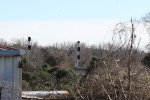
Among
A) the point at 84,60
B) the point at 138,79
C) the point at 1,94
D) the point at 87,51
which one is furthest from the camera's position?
the point at 87,51

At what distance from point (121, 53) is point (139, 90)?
2.84 ft

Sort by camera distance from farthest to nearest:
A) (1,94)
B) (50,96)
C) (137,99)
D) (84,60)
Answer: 1. (84,60)
2. (50,96)
3. (1,94)
4. (137,99)

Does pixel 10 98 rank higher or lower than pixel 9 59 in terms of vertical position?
lower

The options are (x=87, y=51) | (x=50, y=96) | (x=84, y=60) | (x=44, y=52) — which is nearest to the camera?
(x=50, y=96)

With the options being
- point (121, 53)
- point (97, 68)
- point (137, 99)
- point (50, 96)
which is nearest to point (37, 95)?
point (50, 96)

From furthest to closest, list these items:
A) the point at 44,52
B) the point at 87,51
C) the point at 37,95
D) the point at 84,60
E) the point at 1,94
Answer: the point at 87,51, the point at 84,60, the point at 44,52, the point at 37,95, the point at 1,94

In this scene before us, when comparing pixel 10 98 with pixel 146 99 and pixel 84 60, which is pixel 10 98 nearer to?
pixel 146 99

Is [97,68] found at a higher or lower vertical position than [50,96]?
higher

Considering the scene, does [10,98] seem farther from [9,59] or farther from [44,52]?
[44,52]

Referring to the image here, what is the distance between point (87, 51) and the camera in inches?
1730

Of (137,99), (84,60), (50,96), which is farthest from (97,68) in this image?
(84,60)

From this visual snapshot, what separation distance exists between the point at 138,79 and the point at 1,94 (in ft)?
8.69

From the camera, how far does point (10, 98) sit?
349 inches

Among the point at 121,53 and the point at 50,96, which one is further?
the point at 50,96
